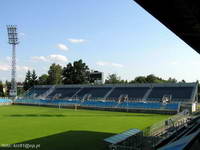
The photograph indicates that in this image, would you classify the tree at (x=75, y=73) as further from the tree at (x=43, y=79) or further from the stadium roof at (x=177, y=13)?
the stadium roof at (x=177, y=13)

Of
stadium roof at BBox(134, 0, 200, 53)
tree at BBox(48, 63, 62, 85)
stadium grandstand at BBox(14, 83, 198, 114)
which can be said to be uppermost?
tree at BBox(48, 63, 62, 85)

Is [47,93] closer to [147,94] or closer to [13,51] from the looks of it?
[13,51]

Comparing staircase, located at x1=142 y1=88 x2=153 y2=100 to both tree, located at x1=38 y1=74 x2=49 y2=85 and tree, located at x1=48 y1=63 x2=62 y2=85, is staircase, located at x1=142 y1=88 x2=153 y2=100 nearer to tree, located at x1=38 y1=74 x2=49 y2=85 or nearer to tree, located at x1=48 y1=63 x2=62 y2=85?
tree, located at x1=48 y1=63 x2=62 y2=85

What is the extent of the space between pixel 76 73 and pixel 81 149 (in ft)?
238

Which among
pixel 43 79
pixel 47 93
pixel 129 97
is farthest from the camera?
pixel 43 79

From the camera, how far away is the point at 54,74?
9300 centimetres

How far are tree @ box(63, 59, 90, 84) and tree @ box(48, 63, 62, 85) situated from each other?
4.63 meters

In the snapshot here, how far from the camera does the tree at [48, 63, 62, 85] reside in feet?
303

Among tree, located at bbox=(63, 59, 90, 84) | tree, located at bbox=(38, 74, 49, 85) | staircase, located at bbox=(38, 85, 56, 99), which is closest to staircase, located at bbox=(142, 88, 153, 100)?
staircase, located at bbox=(38, 85, 56, 99)

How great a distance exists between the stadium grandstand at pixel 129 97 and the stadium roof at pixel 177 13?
101 feet

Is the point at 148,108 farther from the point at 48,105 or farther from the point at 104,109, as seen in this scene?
the point at 48,105

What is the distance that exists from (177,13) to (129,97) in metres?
46.1

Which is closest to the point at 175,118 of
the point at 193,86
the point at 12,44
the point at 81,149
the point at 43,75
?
the point at 81,149

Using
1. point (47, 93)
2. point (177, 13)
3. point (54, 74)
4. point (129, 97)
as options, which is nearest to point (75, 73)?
point (54, 74)
